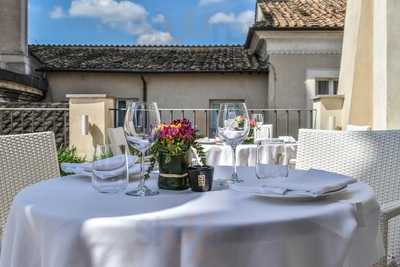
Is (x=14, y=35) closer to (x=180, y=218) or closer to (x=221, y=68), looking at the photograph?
(x=221, y=68)

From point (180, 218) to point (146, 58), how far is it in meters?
11.6

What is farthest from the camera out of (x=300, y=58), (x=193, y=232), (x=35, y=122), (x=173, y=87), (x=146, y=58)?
(x=146, y=58)

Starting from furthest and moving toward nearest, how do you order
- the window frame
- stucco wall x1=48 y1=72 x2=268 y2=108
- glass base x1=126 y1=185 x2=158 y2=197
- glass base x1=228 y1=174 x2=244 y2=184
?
stucco wall x1=48 y1=72 x2=268 y2=108 < the window frame < glass base x1=228 y1=174 x2=244 y2=184 < glass base x1=126 y1=185 x2=158 y2=197

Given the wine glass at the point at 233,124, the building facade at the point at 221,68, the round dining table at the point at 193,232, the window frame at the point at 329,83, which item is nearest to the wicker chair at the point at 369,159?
the wine glass at the point at 233,124

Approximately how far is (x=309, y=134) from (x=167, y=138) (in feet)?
3.66

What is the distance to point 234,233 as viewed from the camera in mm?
1079

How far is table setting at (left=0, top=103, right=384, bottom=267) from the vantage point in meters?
1.09

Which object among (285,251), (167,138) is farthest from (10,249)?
(285,251)

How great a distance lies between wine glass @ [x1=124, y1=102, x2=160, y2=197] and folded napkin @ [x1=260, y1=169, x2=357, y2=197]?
419mm

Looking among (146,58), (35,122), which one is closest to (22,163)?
(35,122)

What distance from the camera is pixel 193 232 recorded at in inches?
42.4

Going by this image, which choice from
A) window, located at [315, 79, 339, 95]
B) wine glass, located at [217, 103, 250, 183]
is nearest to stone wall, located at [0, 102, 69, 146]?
wine glass, located at [217, 103, 250, 183]

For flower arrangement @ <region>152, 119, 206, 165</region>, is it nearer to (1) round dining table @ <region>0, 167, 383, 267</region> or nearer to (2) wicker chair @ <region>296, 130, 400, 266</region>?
(1) round dining table @ <region>0, 167, 383, 267</region>

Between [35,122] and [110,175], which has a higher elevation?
[35,122]
